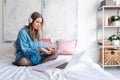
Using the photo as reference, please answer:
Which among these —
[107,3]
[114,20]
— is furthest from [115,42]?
[107,3]

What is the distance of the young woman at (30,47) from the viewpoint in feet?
7.68

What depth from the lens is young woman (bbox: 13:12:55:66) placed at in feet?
7.68

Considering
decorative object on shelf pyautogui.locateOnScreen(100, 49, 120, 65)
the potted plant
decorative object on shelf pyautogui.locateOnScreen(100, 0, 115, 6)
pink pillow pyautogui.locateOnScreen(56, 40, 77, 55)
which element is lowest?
decorative object on shelf pyautogui.locateOnScreen(100, 49, 120, 65)

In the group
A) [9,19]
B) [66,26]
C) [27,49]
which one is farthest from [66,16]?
[27,49]

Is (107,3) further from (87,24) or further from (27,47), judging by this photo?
(27,47)

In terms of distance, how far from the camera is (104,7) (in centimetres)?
377

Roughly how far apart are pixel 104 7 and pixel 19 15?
1615 millimetres

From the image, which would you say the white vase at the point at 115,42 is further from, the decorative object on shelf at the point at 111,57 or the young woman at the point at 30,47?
the young woman at the point at 30,47

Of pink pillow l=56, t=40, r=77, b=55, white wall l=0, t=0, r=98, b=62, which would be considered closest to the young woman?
pink pillow l=56, t=40, r=77, b=55

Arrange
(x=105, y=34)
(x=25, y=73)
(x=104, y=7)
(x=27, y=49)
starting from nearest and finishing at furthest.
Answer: (x=25, y=73), (x=27, y=49), (x=104, y=7), (x=105, y=34)

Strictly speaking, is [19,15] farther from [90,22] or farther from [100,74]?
[100,74]

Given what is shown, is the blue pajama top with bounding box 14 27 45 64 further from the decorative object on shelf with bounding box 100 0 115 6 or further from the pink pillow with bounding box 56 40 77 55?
the decorative object on shelf with bounding box 100 0 115 6

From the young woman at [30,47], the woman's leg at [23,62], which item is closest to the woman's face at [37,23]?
the young woman at [30,47]

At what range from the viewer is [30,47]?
240 cm
